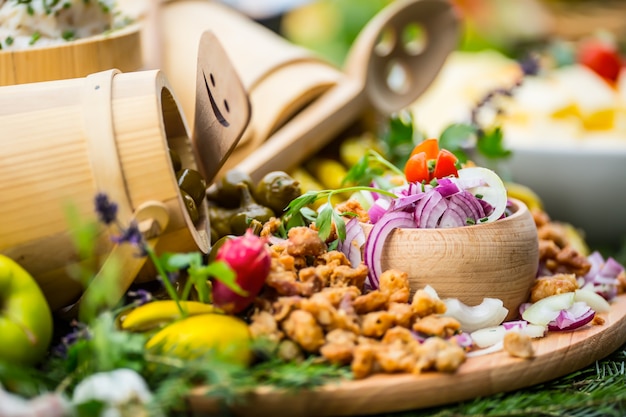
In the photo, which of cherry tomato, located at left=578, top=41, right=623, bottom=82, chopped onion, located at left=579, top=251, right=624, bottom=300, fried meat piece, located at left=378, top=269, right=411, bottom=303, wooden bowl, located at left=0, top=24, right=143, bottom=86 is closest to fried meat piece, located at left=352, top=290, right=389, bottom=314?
fried meat piece, located at left=378, top=269, right=411, bottom=303

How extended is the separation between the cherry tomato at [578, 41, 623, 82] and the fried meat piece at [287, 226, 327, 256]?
209 cm

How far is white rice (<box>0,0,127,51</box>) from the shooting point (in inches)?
52.3

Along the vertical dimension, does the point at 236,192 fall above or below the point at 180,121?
below

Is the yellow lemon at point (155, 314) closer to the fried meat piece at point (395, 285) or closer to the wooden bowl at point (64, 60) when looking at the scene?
the fried meat piece at point (395, 285)

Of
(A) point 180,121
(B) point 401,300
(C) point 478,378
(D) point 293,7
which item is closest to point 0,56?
(A) point 180,121

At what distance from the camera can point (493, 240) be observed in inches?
44.5

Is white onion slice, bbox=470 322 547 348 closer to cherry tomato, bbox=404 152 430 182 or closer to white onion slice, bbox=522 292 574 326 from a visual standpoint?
white onion slice, bbox=522 292 574 326

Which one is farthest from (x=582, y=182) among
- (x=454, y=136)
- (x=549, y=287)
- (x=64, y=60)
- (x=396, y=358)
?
(x=64, y=60)

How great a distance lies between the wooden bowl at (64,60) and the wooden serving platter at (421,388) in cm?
63

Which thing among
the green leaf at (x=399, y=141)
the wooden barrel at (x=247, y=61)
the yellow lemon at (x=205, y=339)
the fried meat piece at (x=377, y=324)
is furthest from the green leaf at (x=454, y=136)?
the yellow lemon at (x=205, y=339)

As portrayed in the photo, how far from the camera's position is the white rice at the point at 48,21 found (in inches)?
52.3

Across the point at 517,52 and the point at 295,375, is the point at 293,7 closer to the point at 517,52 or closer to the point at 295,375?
the point at 517,52

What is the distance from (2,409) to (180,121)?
0.59m

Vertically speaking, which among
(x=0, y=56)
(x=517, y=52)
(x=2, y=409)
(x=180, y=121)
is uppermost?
(x=0, y=56)
